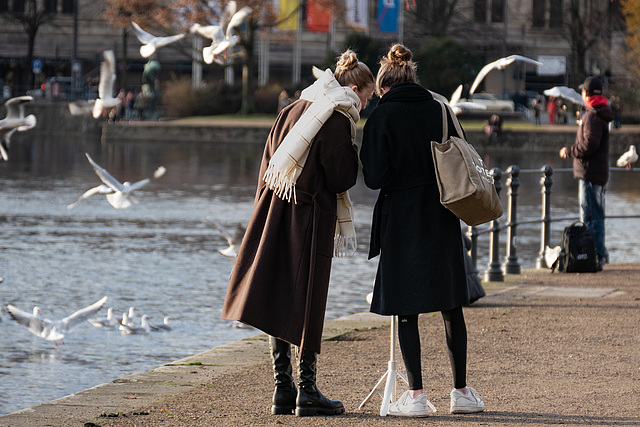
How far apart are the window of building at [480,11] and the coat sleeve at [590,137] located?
177 feet

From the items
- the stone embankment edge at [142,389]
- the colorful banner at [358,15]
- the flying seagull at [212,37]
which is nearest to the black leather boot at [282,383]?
the stone embankment edge at [142,389]

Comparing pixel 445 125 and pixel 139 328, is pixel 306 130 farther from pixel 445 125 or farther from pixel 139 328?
pixel 139 328

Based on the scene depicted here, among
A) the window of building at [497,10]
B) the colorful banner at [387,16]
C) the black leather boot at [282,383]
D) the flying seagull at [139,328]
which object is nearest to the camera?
the black leather boot at [282,383]

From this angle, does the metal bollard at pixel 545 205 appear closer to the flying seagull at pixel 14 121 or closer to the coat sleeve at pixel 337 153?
the flying seagull at pixel 14 121

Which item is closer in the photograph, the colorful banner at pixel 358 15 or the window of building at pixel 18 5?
the colorful banner at pixel 358 15

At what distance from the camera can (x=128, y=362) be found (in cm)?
738

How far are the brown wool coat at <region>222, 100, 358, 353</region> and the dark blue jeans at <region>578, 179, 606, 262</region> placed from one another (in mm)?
6154

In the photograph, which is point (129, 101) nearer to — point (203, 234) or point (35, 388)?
point (203, 234)

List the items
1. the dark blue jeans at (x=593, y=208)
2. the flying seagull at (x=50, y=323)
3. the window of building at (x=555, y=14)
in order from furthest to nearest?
1. the window of building at (x=555, y=14)
2. the dark blue jeans at (x=593, y=208)
3. the flying seagull at (x=50, y=323)

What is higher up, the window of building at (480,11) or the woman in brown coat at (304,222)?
the window of building at (480,11)

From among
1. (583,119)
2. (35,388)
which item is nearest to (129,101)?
(583,119)

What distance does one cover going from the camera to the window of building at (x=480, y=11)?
6303 centimetres

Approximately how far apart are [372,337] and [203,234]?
7531 millimetres

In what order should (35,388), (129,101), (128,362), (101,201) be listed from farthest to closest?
(129,101)
(101,201)
(128,362)
(35,388)
